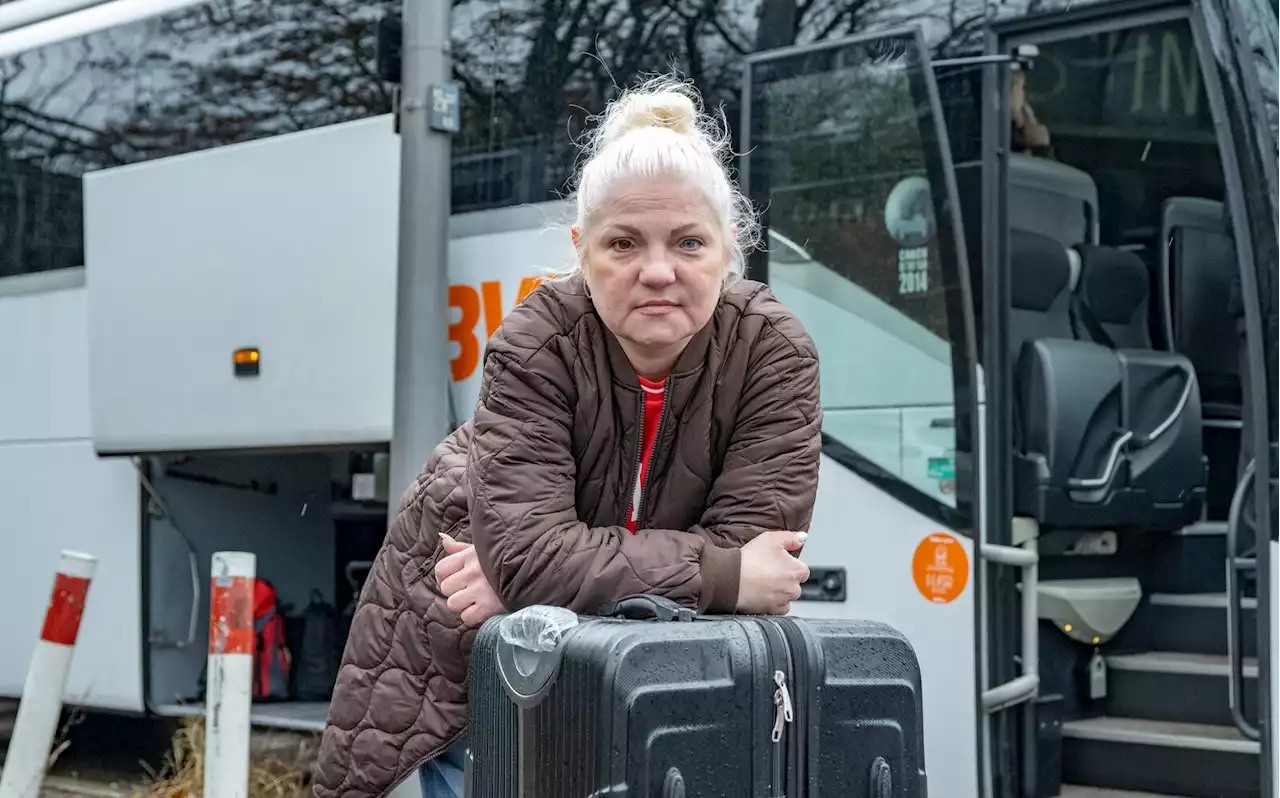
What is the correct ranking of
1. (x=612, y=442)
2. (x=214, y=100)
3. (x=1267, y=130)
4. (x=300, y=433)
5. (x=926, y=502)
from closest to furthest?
(x=612, y=442)
(x=1267, y=130)
(x=926, y=502)
(x=300, y=433)
(x=214, y=100)

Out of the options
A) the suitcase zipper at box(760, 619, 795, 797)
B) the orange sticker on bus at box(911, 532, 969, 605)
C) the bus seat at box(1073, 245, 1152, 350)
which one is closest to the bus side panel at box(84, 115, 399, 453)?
the orange sticker on bus at box(911, 532, 969, 605)

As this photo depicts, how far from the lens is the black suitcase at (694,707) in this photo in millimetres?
1689

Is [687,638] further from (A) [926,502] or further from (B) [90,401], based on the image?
(B) [90,401]

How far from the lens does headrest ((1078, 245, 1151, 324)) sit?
5.61 metres

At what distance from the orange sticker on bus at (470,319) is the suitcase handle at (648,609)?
3.30 m

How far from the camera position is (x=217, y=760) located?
4613mm

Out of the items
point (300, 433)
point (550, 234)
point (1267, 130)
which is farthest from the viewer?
point (300, 433)

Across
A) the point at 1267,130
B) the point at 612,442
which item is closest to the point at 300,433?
the point at 1267,130

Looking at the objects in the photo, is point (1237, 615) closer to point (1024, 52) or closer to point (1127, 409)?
point (1127, 409)

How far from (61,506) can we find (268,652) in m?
1.11

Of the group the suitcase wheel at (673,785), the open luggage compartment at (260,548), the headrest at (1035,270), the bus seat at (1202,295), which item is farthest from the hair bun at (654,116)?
the bus seat at (1202,295)

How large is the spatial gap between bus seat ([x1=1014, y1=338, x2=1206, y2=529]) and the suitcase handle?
3.21 meters

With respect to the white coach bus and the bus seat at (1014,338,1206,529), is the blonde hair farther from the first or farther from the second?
the bus seat at (1014,338,1206,529)

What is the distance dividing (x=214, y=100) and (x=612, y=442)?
4.42 m
